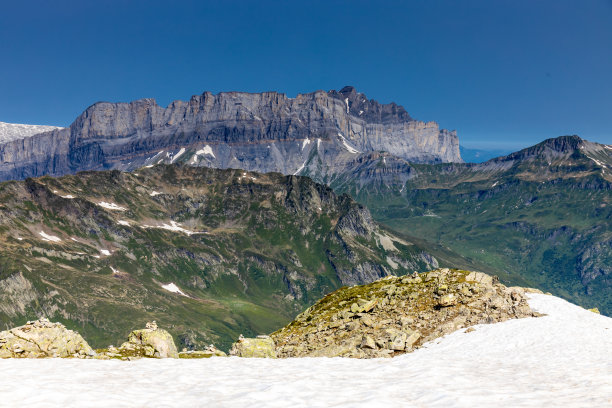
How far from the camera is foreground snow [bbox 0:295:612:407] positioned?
67.5ft

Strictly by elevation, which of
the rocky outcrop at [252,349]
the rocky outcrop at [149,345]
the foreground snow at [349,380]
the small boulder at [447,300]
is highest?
the small boulder at [447,300]

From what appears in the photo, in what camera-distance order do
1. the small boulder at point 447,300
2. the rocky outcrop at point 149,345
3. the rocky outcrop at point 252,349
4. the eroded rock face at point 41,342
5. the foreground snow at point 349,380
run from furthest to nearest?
the small boulder at point 447,300 → the rocky outcrop at point 252,349 → the rocky outcrop at point 149,345 → the eroded rock face at point 41,342 → the foreground snow at point 349,380

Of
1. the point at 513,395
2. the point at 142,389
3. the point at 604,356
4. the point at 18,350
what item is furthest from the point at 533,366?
the point at 18,350

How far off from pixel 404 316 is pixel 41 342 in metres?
38.4

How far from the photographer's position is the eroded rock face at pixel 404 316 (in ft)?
157

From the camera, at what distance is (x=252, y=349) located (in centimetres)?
4778

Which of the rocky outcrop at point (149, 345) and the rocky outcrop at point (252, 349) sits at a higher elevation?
the rocky outcrop at point (149, 345)

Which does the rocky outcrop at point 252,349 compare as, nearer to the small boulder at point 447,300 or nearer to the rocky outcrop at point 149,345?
the rocky outcrop at point 149,345

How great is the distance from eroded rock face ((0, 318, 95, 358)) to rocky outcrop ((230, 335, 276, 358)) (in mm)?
14544

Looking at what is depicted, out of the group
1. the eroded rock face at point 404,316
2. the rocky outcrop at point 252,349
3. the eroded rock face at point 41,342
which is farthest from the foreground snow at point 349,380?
the rocky outcrop at point 252,349

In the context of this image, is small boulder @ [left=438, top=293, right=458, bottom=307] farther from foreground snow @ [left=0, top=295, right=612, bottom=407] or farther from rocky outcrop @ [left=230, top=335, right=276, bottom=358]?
rocky outcrop @ [left=230, top=335, right=276, bottom=358]

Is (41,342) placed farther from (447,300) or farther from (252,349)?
(447,300)

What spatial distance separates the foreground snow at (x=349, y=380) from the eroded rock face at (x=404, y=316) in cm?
554

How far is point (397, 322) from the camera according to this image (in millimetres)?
51625
